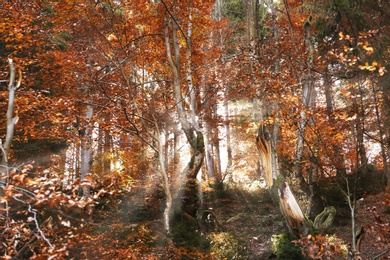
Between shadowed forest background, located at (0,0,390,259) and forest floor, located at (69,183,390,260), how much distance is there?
0.19 feet

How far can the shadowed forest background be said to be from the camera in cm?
744

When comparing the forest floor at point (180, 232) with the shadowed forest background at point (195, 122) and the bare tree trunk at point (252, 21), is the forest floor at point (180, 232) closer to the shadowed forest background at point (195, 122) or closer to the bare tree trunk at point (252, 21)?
the shadowed forest background at point (195, 122)

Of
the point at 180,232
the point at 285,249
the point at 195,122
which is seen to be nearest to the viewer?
the point at 285,249

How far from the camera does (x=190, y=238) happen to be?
9.38 m

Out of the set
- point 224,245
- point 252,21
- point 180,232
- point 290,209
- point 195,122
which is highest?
point 252,21

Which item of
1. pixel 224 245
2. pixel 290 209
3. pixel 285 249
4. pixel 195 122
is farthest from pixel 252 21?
pixel 224 245

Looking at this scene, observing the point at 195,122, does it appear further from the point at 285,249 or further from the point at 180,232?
the point at 285,249

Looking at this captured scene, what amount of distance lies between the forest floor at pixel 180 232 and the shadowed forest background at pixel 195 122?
0.19ft

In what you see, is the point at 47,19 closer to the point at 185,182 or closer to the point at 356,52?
the point at 185,182

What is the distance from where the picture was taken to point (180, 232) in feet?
30.8

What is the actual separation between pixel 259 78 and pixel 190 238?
5.72 m

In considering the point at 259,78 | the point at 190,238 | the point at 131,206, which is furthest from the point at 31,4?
the point at 190,238

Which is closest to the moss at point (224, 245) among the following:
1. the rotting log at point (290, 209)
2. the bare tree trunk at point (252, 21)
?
the rotting log at point (290, 209)

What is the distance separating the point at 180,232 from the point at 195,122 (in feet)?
13.2
